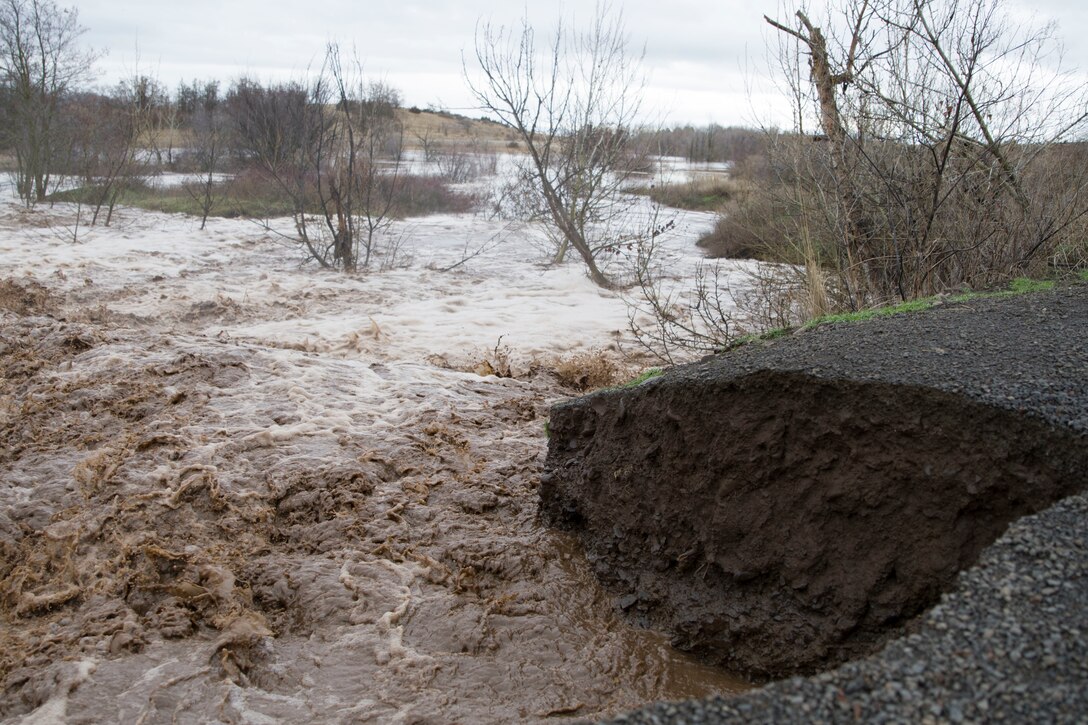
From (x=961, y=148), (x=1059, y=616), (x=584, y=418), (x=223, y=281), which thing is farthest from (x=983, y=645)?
(x=223, y=281)

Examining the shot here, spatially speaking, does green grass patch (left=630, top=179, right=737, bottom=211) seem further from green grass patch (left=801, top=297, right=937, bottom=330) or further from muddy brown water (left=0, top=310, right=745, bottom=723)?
green grass patch (left=801, top=297, right=937, bottom=330)

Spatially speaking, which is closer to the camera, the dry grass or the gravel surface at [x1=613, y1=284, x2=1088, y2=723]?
the gravel surface at [x1=613, y1=284, x2=1088, y2=723]

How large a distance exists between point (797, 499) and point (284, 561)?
2.80 meters

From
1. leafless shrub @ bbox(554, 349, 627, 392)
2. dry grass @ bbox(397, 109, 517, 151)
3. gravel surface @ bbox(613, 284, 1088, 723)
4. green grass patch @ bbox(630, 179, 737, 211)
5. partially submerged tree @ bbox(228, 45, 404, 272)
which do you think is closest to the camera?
gravel surface @ bbox(613, 284, 1088, 723)

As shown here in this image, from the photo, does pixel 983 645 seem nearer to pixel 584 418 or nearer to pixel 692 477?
pixel 692 477

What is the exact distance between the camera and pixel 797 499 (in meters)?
3.84

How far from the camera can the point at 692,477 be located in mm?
4230

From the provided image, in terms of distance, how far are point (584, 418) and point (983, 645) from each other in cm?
313

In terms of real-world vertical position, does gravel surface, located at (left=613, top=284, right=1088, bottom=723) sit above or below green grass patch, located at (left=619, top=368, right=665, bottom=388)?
above

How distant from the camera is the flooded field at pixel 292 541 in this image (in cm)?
384

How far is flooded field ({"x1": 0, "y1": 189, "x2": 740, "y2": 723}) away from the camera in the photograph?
3.84 meters

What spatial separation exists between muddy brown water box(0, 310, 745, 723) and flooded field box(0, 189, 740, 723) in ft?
0.05

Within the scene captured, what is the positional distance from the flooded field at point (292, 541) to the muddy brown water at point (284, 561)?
0.05ft

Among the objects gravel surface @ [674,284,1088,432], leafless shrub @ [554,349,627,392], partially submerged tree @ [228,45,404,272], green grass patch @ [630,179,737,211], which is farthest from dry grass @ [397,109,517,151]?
gravel surface @ [674,284,1088,432]
